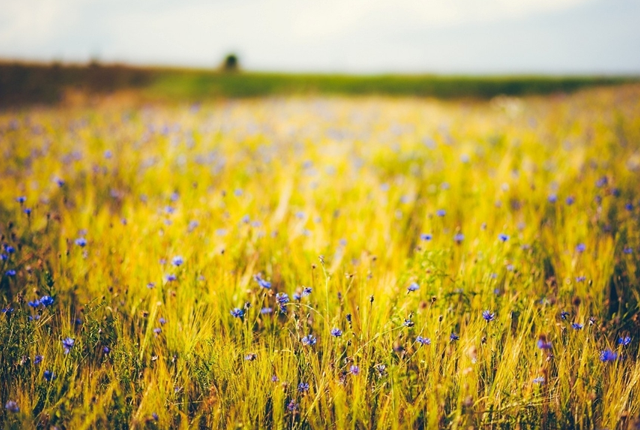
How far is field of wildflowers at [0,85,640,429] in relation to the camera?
4.46 feet

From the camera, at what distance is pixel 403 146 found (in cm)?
504

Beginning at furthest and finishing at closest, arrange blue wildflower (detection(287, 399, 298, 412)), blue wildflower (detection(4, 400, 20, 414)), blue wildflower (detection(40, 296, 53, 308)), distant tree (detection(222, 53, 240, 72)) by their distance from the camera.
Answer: distant tree (detection(222, 53, 240, 72))
blue wildflower (detection(40, 296, 53, 308))
blue wildflower (detection(287, 399, 298, 412))
blue wildflower (detection(4, 400, 20, 414))

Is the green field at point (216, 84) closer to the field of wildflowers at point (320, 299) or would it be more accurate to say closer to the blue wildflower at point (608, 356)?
the field of wildflowers at point (320, 299)

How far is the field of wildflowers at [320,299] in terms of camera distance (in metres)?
1.36

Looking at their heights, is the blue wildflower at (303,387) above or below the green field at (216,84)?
below

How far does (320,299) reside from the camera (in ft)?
6.06

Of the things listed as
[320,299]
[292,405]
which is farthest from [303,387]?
[320,299]

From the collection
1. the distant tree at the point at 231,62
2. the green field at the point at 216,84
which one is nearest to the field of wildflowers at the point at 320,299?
the green field at the point at 216,84

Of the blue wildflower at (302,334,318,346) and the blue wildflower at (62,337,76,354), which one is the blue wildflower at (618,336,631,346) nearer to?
the blue wildflower at (302,334,318,346)

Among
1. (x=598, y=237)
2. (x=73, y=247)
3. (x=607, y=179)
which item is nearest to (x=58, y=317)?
(x=73, y=247)

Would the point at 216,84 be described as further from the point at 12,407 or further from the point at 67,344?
the point at 12,407

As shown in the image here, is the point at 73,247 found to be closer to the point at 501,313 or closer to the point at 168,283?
the point at 168,283

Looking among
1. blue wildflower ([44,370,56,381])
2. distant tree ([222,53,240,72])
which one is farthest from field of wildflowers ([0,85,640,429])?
distant tree ([222,53,240,72])

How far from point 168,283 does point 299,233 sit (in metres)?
0.91
